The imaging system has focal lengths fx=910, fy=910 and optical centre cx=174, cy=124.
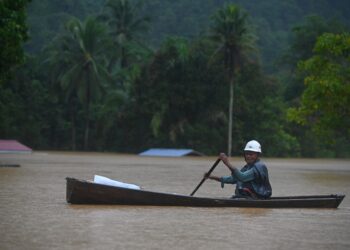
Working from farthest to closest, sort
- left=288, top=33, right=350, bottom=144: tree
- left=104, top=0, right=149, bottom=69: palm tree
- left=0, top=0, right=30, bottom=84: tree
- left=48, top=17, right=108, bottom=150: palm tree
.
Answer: left=104, top=0, right=149, bottom=69: palm tree, left=48, top=17, right=108, bottom=150: palm tree, left=288, top=33, right=350, bottom=144: tree, left=0, top=0, right=30, bottom=84: tree

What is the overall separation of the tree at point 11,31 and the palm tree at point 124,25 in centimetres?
4639

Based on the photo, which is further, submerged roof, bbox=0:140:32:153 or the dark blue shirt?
submerged roof, bbox=0:140:32:153

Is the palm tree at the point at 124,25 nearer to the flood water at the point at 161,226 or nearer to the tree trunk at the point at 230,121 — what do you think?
the tree trunk at the point at 230,121

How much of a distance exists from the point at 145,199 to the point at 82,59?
54.3 m

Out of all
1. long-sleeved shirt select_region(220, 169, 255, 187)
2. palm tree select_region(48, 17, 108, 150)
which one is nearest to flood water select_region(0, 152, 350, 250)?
long-sleeved shirt select_region(220, 169, 255, 187)

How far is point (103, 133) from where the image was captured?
232ft

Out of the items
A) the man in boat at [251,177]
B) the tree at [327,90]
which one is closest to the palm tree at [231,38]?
the tree at [327,90]

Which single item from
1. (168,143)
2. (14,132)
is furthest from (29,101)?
(168,143)

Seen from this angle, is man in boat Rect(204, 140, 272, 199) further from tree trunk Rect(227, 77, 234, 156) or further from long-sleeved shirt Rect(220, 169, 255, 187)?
tree trunk Rect(227, 77, 234, 156)

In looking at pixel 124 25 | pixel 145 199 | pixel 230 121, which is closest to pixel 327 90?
pixel 145 199

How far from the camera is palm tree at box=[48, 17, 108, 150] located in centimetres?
6769

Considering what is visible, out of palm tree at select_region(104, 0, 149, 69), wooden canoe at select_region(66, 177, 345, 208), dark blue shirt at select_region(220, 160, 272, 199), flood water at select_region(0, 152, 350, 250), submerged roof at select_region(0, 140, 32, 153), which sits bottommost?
flood water at select_region(0, 152, 350, 250)

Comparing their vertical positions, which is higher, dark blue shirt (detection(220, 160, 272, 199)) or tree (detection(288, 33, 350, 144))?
tree (detection(288, 33, 350, 144))

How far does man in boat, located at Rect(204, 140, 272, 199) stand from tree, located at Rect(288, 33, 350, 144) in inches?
819
